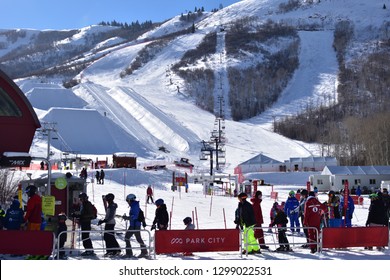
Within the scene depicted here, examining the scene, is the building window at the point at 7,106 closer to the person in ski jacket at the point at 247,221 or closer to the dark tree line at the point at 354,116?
the person in ski jacket at the point at 247,221

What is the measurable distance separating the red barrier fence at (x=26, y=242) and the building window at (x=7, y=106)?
15.7 ft

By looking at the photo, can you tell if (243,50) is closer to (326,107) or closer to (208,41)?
(208,41)

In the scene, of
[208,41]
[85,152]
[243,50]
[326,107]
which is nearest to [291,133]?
[326,107]

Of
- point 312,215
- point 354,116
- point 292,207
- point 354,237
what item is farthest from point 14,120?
point 354,116

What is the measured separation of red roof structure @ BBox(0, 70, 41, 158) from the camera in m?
14.9

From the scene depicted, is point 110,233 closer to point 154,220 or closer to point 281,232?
point 154,220

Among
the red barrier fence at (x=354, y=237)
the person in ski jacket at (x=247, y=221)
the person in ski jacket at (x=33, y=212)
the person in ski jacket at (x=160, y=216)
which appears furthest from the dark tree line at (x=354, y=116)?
the person in ski jacket at (x=33, y=212)

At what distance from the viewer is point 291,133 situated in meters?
90.5

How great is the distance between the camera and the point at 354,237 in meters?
12.0

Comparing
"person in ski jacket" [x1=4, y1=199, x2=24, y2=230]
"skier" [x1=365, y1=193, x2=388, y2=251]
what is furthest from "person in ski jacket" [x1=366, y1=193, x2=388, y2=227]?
"person in ski jacket" [x1=4, y1=199, x2=24, y2=230]

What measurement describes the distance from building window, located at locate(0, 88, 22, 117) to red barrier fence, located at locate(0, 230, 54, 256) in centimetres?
479

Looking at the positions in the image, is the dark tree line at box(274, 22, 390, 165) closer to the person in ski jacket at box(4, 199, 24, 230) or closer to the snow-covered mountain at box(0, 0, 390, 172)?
the snow-covered mountain at box(0, 0, 390, 172)

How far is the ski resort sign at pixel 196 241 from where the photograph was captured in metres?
11.4

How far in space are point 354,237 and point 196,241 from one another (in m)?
3.32
